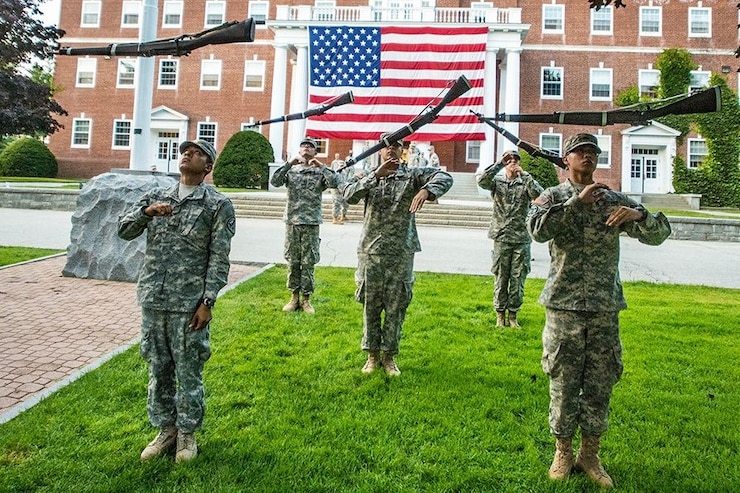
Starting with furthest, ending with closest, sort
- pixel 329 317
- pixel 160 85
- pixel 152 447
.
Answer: pixel 160 85 < pixel 329 317 < pixel 152 447

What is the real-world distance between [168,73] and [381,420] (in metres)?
35.1

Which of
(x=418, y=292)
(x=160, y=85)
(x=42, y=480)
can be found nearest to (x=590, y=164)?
(x=42, y=480)

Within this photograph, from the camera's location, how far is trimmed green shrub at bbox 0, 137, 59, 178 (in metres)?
30.4

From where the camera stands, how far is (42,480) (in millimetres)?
2820

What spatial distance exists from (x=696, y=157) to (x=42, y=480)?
35350mm

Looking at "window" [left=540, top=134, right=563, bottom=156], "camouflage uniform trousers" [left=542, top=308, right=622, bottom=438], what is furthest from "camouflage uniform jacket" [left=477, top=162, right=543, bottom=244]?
"window" [left=540, top=134, right=563, bottom=156]

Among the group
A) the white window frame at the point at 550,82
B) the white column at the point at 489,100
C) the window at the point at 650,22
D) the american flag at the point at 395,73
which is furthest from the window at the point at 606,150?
the american flag at the point at 395,73

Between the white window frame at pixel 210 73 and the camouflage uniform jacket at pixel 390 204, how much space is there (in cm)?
3157

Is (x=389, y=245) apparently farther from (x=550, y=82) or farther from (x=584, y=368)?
(x=550, y=82)

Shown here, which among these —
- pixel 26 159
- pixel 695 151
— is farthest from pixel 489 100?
pixel 26 159

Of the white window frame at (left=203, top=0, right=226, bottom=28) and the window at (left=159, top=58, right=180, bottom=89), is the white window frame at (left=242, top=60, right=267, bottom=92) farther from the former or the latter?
the window at (left=159, top=58, right=180, bottom=89)

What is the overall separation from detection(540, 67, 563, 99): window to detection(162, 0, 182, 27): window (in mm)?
24446

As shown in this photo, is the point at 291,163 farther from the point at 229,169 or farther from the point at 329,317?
the point at 229,169

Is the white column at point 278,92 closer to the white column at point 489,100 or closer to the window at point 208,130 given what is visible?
the window at point 208,130
